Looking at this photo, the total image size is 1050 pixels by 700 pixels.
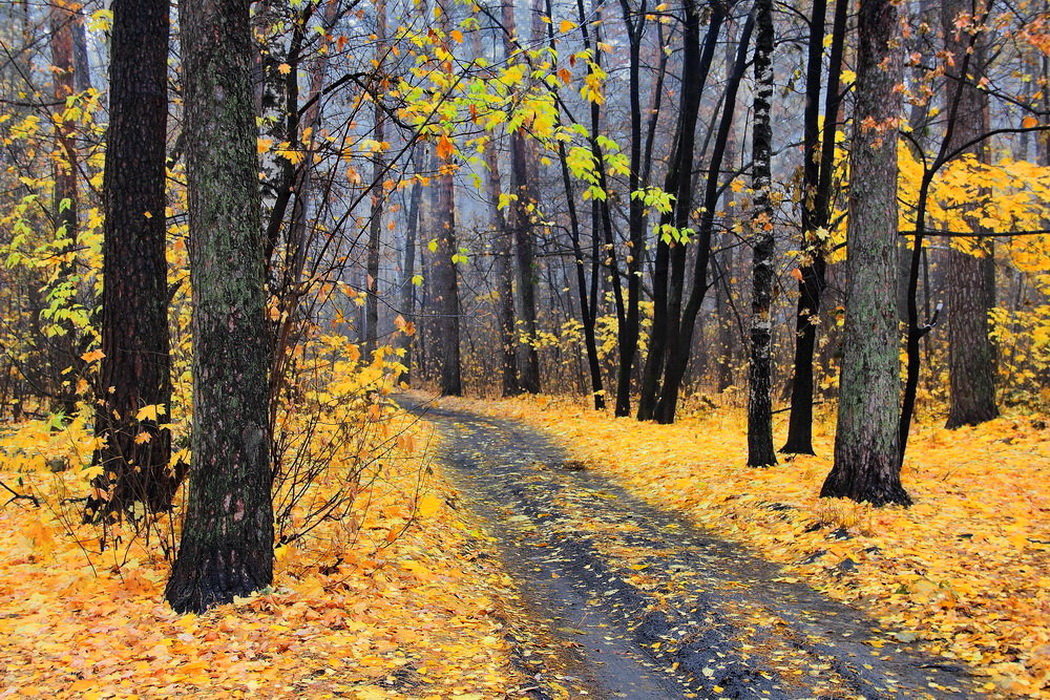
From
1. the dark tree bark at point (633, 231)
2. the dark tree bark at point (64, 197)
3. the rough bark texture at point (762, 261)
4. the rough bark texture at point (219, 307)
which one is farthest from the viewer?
the dark tree bark at point (633, 231)

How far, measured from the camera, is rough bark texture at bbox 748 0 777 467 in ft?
27.8

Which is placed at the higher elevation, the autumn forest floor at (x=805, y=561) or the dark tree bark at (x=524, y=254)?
the dark tree bark at (x=524, y=254)

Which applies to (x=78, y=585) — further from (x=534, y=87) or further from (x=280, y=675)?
(x=534, y=87)

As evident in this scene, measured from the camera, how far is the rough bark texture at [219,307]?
3971 mm

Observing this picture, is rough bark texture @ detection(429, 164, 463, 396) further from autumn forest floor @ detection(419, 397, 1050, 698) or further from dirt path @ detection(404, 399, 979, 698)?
dirt path @ detection(404, 399, 979, 698)

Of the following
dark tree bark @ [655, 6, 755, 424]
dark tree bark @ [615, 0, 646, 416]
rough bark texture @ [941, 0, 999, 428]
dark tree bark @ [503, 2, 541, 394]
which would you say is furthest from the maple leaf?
dark tree bark @ [503, 2, 541, 394]

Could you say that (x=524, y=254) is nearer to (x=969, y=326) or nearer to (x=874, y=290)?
(x=969, y=326)

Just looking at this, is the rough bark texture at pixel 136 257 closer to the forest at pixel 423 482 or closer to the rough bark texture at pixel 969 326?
the forest at pixel 423 482

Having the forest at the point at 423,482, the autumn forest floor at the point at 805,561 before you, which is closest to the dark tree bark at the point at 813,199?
the forest at the point at 423,482

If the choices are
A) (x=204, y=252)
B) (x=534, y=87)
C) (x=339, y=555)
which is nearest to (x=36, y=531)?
(x=339, y=555)

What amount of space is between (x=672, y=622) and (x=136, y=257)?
509 centimetres

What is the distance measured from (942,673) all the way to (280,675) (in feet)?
11.9

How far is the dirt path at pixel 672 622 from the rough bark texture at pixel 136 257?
323cm

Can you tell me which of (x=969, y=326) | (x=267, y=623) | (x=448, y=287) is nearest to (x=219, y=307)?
(x=267, y=623)
